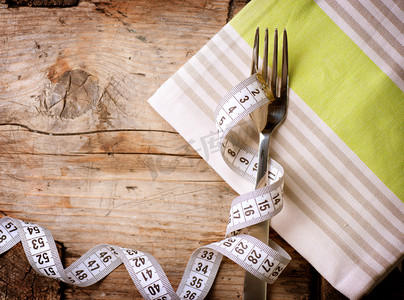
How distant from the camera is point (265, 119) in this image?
2.52 feet

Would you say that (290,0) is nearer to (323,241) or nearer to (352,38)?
(352,38)

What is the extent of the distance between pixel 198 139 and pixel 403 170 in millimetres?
438

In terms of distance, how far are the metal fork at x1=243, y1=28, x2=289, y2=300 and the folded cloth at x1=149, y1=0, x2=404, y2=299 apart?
0.02 m

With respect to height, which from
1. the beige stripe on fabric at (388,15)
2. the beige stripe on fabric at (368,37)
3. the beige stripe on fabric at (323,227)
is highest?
the beige stripe on fabric at (388,15)

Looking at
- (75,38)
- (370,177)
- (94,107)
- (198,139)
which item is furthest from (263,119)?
(75,38)

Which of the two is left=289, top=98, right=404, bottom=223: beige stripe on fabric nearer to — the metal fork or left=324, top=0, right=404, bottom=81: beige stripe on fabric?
the metal fork

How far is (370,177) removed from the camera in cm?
73

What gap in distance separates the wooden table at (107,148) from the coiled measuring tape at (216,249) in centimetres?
3

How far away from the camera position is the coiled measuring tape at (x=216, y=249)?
0.72 m

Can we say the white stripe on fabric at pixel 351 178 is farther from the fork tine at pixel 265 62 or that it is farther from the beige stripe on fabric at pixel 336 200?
the fork tine at pixel 265 62

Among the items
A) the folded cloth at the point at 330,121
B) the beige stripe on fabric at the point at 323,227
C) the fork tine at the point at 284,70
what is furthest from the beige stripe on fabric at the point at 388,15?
the beige stripe on fabric at the point at 323,227

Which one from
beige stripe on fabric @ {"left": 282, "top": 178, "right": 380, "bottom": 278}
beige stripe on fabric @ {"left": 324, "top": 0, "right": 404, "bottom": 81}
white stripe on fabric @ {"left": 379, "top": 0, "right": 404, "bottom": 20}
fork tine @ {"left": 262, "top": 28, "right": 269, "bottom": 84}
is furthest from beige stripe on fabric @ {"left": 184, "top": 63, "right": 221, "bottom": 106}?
white stripe on fabric @ {"left": 379, "top": 0, "right": 404, "bottom": 20}

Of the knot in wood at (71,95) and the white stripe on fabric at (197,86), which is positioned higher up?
the white stripe on fabric at (197,86)

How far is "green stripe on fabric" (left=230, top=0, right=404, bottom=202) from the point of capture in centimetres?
74
